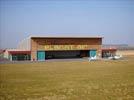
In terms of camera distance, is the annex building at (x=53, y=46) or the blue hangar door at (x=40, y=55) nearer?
the annex building at (x=53, y=46)

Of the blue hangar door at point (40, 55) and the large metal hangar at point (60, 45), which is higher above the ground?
the large metal hangar at point (60, 45)

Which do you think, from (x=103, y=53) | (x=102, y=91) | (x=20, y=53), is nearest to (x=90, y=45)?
(x=103, y=53)

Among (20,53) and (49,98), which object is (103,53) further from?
(49,98)

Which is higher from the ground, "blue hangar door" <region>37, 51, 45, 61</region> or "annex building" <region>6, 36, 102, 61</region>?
"annex building" <region>6, 36, 102, 61</region>

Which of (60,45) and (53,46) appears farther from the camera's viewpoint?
(60,45)

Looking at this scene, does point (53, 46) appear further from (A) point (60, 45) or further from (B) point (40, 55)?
(B) point (40, 55)

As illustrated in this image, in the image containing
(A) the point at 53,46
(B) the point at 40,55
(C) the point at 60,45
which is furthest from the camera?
(C) the point at 60,45

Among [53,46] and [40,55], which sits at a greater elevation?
[53,46]

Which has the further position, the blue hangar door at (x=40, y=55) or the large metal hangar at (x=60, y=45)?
the blue hangar door at (x=40, y=55)

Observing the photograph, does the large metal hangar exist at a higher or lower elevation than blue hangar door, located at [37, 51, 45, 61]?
higher

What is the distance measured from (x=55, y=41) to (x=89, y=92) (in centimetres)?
4099

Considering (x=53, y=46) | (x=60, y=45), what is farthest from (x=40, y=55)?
(x=60, y=45)

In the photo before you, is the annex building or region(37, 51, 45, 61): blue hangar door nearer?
the annex building

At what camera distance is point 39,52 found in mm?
55812
